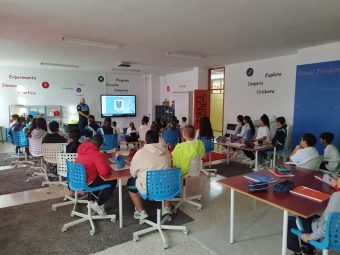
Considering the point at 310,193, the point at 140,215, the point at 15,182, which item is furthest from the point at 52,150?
the point at 310,193

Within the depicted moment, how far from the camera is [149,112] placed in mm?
12711

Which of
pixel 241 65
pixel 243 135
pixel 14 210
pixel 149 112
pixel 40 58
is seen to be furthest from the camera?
pixel 149 112

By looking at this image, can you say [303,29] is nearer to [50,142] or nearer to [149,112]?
[50,142]

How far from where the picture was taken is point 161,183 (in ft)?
8.95

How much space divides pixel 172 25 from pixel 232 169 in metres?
3.47

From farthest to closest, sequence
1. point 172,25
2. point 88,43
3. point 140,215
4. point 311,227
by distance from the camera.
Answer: point 88,43, point 172,25, point 140,215, point 311,227

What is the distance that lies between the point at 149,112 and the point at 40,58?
603cm

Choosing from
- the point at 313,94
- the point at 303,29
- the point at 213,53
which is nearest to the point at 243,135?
the point at 313,94

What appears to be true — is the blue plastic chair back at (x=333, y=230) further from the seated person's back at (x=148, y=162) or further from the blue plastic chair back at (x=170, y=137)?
the blue plastic chair back at (x=170, y=137)

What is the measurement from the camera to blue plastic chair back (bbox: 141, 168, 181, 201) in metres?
2.68

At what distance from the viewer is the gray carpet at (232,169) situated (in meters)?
5.47

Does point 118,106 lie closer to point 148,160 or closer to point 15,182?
point 15,182

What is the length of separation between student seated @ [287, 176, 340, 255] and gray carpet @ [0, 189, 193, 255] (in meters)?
1.27

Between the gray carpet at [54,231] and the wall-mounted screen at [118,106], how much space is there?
810cm
